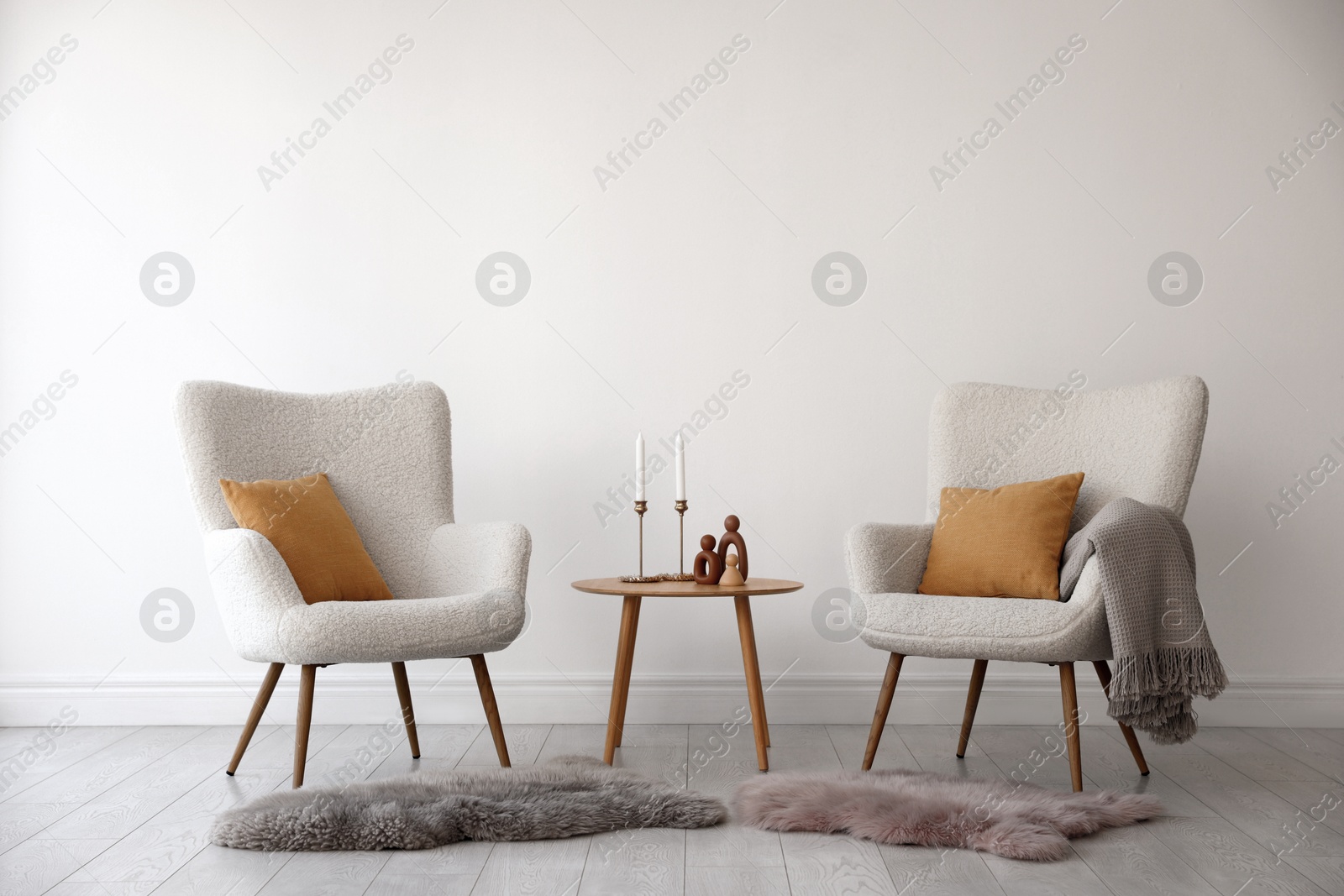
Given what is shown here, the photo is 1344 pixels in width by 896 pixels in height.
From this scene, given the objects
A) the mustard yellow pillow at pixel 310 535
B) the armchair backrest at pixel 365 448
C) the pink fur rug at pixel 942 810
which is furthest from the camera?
the armchair backrest at pixel 365 448

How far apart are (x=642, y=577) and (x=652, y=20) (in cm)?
Result: 170

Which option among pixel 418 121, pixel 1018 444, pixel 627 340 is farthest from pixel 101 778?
pixel 1018 444

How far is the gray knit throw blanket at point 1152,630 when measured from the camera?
2.11 meters

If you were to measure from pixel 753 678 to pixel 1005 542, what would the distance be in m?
0.69

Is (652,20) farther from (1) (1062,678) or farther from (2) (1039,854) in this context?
(2) (1039,854)

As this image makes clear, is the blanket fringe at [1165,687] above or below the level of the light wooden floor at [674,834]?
above

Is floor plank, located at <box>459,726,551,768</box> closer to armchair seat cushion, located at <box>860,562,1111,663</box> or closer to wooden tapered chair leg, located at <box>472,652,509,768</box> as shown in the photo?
wooden tapered chair leg, located at <box>472,652,509,768</box>

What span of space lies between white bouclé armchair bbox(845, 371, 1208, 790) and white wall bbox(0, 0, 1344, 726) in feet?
0.99

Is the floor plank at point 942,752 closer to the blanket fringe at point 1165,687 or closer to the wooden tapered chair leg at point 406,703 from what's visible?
the blanket fringe at point 1165,687

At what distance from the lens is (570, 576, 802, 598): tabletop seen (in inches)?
91.7

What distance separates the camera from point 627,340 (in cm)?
301

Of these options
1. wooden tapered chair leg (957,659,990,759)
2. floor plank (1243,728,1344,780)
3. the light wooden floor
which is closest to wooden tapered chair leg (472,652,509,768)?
the light wooden floor

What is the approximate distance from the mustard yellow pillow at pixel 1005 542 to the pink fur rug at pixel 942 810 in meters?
0.47

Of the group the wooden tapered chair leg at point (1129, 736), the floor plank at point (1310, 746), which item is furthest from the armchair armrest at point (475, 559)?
the floor plank at point (1310, 746)
